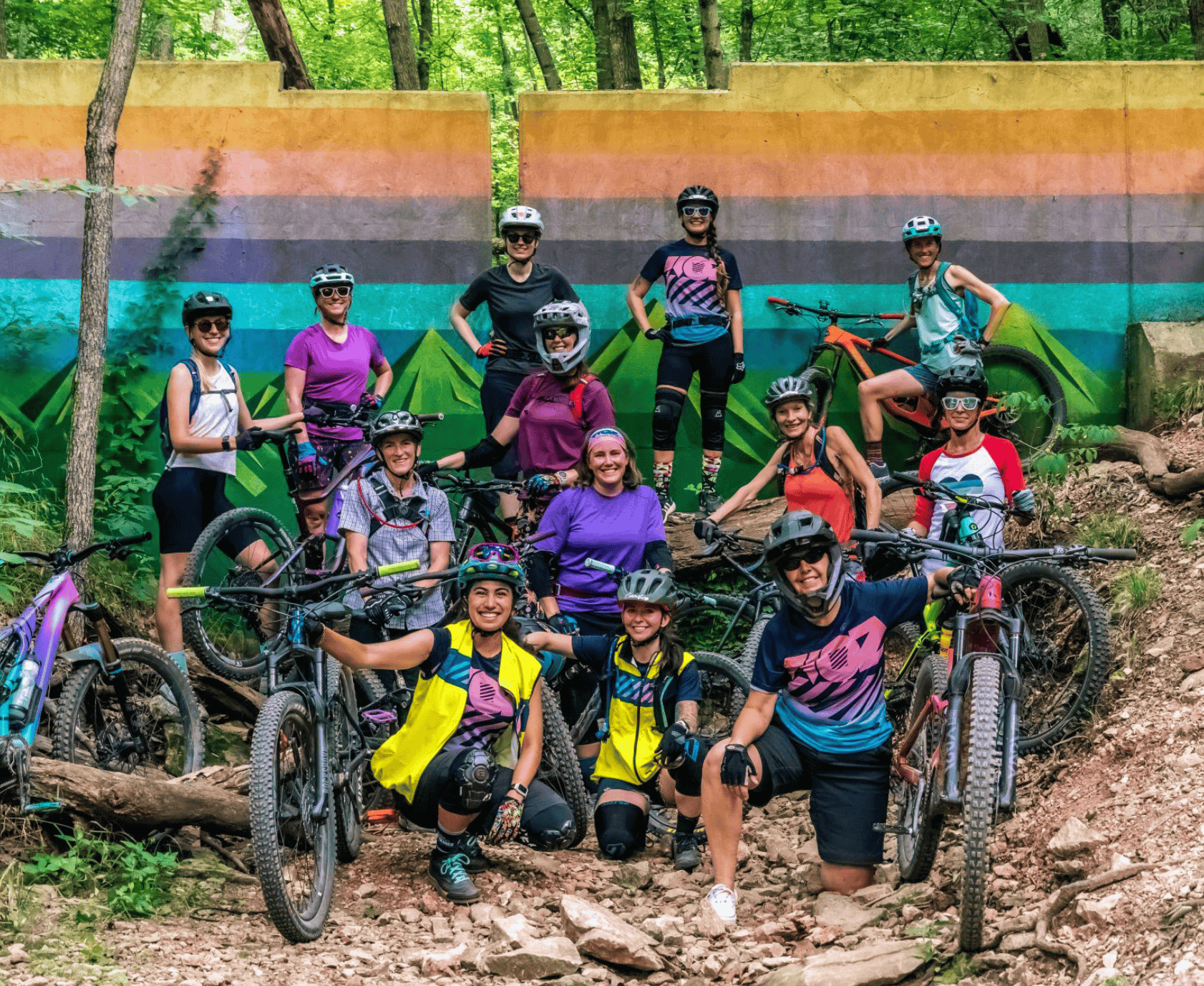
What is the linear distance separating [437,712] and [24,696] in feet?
5.71

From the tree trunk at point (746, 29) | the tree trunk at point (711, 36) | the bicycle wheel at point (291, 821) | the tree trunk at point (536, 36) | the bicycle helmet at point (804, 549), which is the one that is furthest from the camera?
the tree trunk at point (746, 29)

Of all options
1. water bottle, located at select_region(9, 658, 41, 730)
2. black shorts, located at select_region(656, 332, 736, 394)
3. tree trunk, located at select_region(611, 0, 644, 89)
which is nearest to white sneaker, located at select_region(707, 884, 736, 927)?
water bottle, located at select_region(9, 658, 41, 730)

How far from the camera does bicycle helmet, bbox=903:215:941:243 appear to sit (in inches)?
339

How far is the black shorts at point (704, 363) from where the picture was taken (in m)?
8.52

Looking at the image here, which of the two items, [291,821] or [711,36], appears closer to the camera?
[291,821]

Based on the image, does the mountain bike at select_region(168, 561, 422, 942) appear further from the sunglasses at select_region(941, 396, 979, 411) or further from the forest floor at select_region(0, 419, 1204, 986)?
the sunglasses at select_region(941, 396, 979, 411)

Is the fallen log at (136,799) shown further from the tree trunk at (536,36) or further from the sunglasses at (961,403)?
the tree trunk at (536,36)

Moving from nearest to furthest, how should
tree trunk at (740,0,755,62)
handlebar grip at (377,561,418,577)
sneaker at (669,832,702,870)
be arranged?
handlebar grip at (377,561,418,577) < sneaker at (669,832,702,870) < tree trunk at (740,0,755,62)

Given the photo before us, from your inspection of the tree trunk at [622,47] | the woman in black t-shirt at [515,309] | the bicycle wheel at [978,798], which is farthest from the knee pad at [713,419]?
the tree trunk at [622,47]

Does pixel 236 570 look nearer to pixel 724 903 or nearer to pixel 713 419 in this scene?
pixel 713 419

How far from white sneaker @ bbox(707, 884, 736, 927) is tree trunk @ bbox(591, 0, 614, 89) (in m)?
10.5

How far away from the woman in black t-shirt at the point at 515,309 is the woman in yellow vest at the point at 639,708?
8.02 ft

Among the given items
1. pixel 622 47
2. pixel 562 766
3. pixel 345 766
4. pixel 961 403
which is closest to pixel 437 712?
pixel 345 766

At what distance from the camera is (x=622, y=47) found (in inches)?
542
